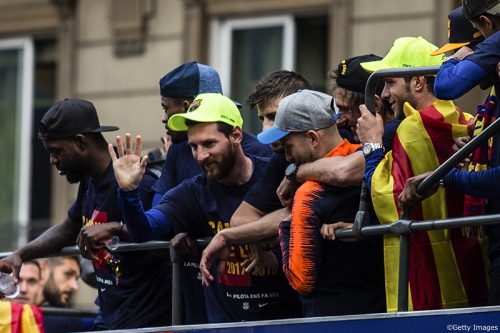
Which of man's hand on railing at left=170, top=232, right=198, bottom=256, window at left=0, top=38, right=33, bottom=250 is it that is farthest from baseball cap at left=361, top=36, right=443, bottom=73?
window at left=0, top=38, right=33, bottom=250

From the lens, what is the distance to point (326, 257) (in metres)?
7.42

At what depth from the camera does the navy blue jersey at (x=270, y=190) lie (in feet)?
26.1

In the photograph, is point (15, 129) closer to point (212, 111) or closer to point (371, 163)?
point (212, 111)

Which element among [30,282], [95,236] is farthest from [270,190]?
[30,282]

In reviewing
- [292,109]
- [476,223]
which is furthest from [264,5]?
[476,223]

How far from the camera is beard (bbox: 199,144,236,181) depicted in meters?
8.12

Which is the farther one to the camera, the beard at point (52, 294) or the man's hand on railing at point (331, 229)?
the beard at point (52, 294)

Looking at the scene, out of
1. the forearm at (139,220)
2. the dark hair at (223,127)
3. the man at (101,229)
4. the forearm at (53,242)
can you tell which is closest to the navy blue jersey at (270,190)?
the dark hair at (223,127)

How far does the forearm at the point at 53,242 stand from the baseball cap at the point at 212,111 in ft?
4.44

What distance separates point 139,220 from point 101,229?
0.43 metres

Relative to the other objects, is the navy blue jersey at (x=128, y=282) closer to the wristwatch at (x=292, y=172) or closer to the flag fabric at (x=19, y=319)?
the flag fabric at (x=19, y=319)

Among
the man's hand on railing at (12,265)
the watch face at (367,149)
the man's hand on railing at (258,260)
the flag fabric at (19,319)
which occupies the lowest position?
the flag fabric at (19,319)

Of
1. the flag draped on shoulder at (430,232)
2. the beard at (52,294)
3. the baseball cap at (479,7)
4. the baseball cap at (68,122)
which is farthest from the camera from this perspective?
the beard at (52,294)

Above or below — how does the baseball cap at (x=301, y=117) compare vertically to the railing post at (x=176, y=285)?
above
